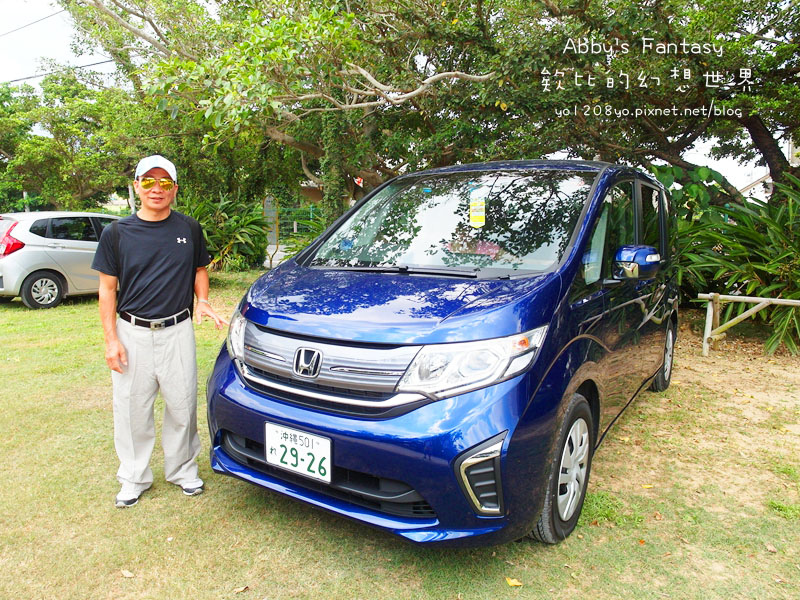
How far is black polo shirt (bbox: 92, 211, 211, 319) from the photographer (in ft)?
8.87

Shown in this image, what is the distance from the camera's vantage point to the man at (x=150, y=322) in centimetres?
271

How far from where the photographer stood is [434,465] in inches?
79.7

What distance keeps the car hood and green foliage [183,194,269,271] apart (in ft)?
28.7

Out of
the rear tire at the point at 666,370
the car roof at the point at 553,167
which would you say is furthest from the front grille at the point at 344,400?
the rear tire at the point at 666,370

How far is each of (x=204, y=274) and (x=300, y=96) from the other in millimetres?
A: 5000

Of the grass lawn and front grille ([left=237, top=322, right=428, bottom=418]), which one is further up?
front grille ([left=237, top=322, right=428, bottom=418])

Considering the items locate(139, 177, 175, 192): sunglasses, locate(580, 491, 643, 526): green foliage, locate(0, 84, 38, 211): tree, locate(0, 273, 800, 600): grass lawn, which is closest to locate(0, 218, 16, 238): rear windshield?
locate(0, 273, 800, 600): grass lawn

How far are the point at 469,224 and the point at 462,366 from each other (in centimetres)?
113

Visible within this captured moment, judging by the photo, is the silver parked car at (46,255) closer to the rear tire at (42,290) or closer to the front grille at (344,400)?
the rear tire at (42,290)

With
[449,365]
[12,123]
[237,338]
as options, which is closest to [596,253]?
[449,365]

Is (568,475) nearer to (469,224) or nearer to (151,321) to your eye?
(469,224)

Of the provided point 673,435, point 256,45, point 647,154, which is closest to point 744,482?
point 673,435

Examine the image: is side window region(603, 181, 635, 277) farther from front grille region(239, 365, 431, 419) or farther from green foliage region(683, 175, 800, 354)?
green foliage region(683, 175, 800, 354)

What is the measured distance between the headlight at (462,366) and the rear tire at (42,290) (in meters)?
8.19
